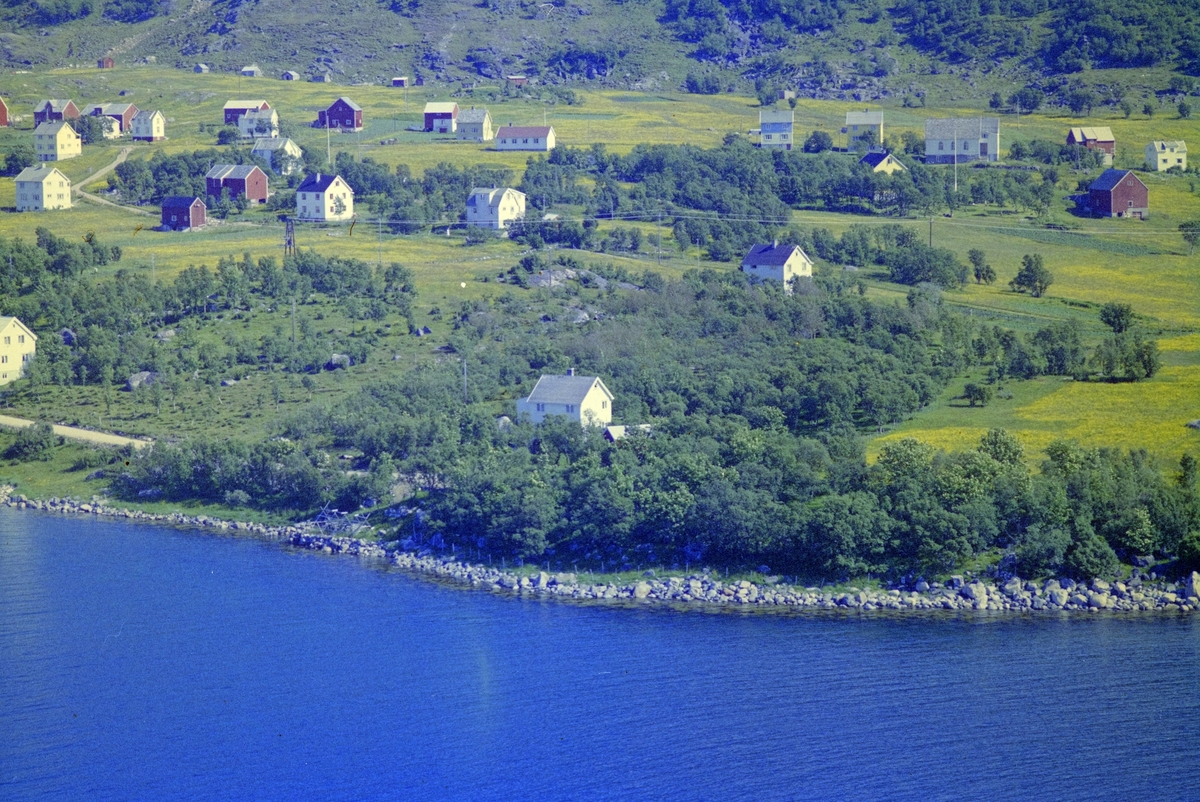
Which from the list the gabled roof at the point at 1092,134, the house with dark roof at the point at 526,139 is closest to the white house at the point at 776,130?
the house with dark roof at the point at 526,139

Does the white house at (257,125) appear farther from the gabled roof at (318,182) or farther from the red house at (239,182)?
the gabled roof at (318,182)

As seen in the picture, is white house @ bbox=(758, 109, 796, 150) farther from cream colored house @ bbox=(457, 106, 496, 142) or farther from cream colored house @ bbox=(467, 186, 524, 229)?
cream colored house @ bbox=(467, 186, 524, 229)

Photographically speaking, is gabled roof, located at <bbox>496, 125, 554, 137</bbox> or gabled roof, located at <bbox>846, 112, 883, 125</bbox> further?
gabled roof, located at <bbox>846, 112, 883, 125</bbox>

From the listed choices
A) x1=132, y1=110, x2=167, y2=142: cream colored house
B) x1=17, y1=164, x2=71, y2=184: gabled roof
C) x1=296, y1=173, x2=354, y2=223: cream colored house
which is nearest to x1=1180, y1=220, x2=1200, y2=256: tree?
x1=296, y1=173, x2=354, y2=223: cream colored house

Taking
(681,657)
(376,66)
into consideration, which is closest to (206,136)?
(376,66)

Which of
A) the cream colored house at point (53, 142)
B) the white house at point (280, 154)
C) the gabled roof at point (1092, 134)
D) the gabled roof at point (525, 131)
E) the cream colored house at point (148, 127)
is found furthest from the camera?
the cream colored house at point (148, 127)

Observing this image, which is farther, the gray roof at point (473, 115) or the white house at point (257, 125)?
the gray roof at point (473, 115)
